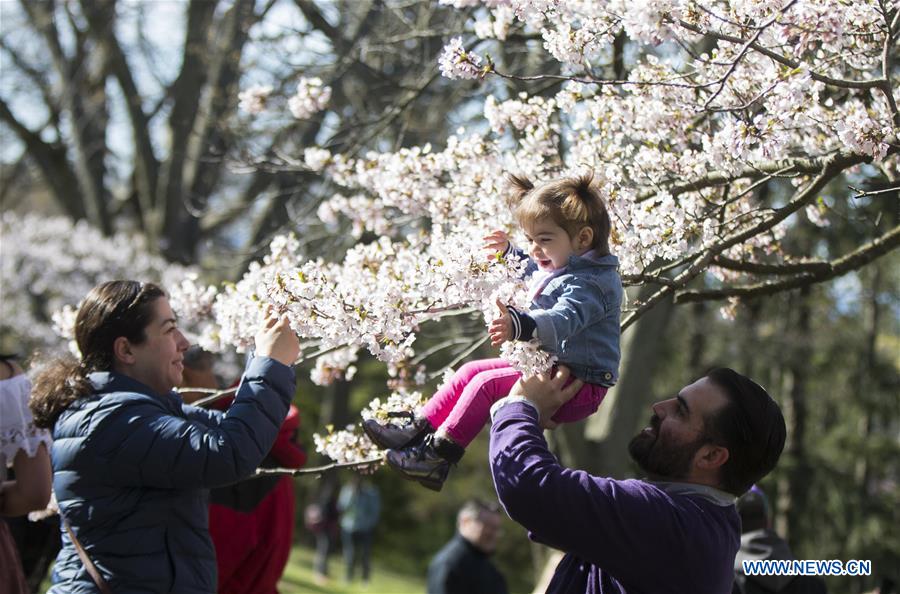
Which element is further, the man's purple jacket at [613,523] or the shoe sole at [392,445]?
the shoe sole at [392,445]

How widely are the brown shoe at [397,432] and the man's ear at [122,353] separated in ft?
2.53

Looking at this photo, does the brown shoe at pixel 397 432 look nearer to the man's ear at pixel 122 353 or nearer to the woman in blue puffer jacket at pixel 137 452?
the woman in blue puffer jacket at pixel 137 452

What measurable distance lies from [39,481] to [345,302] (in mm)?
1312

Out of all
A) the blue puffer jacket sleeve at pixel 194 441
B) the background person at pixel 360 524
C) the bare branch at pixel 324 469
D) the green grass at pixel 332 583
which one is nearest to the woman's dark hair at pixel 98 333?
the blue puffer jacket sleeve at pixel 194 441

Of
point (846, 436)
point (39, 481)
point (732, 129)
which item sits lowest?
point (846, 436)

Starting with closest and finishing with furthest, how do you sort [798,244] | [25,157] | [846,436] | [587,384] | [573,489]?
[573,489], [587,384], [798,244], [846,436], [25,157]

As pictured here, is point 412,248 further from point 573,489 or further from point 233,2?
point 233,2

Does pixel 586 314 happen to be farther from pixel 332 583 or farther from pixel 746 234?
pixel 332 583

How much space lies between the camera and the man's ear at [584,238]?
290 cm

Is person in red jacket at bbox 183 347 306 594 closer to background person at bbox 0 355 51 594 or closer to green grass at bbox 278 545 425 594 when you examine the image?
background person at bbox 0 355 51 594

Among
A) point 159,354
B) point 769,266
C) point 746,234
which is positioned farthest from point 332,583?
point 746,234

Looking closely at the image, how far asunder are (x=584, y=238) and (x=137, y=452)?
4.72 ft

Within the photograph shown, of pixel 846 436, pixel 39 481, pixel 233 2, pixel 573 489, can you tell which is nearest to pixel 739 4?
pixel 573 489

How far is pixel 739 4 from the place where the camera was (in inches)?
131
